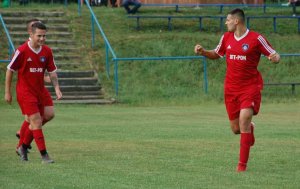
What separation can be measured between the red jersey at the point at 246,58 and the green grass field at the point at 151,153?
1.19 meters

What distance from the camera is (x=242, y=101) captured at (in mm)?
12656

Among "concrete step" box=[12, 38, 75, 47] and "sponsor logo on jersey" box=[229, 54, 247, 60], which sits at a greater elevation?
"sponsor logo on jersey" box=[229, 54, 247, 60]

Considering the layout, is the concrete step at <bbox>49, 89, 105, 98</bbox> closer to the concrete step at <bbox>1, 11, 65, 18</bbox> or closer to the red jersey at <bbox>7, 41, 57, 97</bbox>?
the concrete step at <bbox>1, 11, 65, 18</bbox>

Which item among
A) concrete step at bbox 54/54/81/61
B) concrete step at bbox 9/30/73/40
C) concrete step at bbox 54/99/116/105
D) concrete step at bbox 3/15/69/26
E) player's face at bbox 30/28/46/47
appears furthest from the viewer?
concrete step at bbox 3/15/69/26

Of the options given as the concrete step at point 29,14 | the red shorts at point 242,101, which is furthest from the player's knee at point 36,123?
the concrete step at point 29,14

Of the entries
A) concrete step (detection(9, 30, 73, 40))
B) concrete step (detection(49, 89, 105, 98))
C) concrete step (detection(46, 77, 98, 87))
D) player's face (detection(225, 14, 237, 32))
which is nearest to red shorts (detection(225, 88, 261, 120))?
player's face (detection(225, 14, 237, 32))

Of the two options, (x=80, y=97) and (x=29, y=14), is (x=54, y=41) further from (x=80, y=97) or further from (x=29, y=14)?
(x=80, y=97)

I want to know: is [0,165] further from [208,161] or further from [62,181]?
[208,161]

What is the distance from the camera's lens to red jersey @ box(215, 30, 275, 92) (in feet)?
41.7

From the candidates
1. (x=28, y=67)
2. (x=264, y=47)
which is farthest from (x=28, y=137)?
(x=264, y=47)

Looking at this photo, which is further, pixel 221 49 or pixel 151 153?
pixel 151 153

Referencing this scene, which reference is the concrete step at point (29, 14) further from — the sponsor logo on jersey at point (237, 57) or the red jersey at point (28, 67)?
the sponsor logo on jersey at point (237, 57)

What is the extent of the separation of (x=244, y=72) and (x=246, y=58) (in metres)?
0.20

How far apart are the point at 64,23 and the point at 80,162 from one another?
23.5 metres
